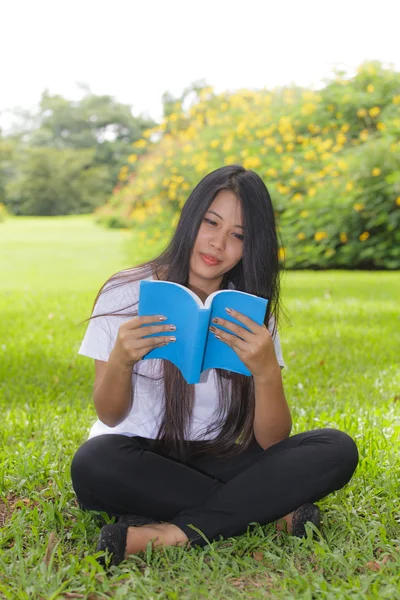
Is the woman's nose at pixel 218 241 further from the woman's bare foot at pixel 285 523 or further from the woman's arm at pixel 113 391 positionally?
the woman's bare foot at pixel 285 523

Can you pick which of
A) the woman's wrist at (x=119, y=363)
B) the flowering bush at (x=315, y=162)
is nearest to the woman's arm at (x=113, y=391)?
the woman's wrist at (x=119, y=363)

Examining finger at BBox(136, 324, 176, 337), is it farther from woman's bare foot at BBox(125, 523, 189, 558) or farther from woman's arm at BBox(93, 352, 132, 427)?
woman's bare foot at BBox(125, 523, 189, 558)

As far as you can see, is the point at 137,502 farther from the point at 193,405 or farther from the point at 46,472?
the point at 46,472

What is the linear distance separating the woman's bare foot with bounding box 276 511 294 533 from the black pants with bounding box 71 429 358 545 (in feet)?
0.17

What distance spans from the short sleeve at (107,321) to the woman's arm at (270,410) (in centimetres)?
43

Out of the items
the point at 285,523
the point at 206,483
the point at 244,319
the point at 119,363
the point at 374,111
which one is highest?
the point at 374,111

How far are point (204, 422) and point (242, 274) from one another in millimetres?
448

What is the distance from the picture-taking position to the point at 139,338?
6.10ft

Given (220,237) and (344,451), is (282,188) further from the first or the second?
(344,451)

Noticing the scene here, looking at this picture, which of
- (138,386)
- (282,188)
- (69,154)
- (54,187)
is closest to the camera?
(138,386)

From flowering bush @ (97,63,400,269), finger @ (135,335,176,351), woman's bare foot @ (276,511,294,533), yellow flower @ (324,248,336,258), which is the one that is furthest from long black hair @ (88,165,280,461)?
yellow flower @ (324,248,336,258)

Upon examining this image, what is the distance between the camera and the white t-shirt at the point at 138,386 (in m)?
2.17

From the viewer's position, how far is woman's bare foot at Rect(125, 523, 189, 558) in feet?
6.27

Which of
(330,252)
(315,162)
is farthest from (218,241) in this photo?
(315,162)
